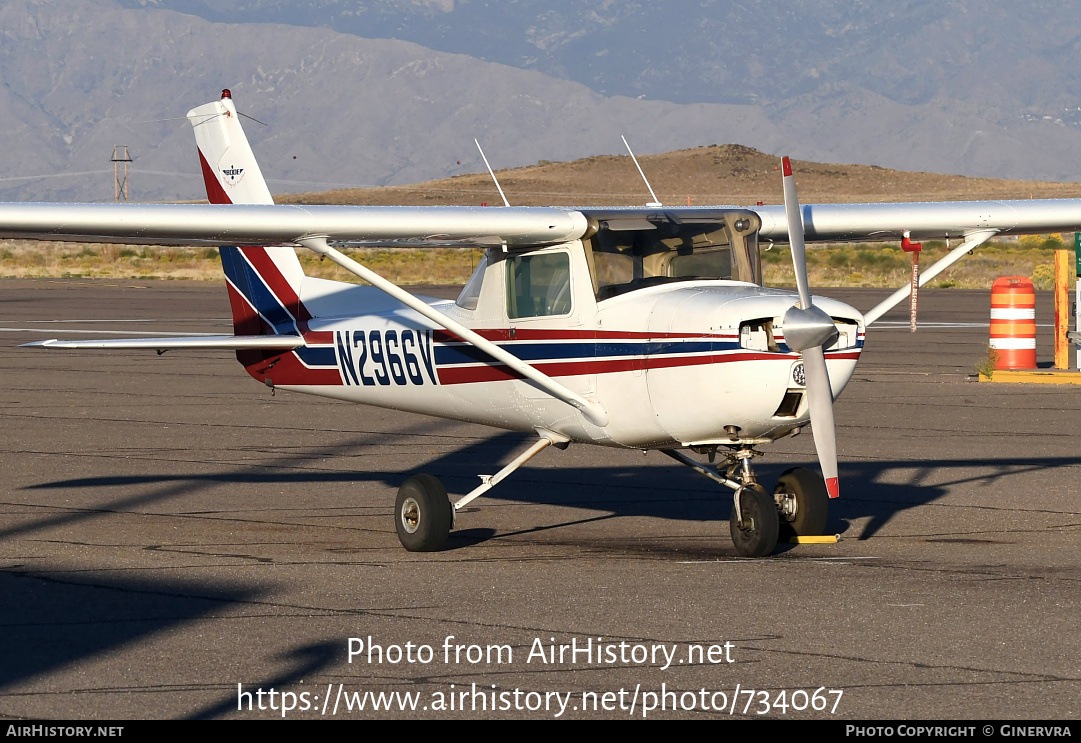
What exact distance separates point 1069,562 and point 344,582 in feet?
14.5

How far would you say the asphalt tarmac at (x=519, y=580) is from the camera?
19.7 feet

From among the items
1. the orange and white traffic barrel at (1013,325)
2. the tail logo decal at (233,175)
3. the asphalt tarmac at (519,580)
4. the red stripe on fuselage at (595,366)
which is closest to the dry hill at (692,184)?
the orange and white traffic barrel at (1013,325)

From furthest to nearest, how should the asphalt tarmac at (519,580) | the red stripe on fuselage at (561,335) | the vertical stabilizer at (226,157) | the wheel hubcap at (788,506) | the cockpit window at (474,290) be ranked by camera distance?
the vertical stabilizer at (226,157)
the cockpit window at (474,290)
the wheel hubcap at (788,506)
the red stripe on fuselage at (561,335)
the asphalt tarmac at (519,580)

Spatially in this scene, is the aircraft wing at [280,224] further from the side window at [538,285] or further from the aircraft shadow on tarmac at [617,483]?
the aircraft shadow on tarmac at [617,483]


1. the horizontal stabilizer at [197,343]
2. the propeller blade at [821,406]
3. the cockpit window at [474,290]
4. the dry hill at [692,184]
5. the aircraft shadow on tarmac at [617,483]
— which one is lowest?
the aircraft shadow on tarmac at [617,483]

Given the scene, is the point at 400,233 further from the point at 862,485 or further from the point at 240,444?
the point at 240,444

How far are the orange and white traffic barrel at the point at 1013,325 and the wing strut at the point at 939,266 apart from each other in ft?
32.0

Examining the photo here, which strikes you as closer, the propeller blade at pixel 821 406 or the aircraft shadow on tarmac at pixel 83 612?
the aircraft shadow on tarmac at pixel 83 612

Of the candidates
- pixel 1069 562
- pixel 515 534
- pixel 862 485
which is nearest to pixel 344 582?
pixel 515 534

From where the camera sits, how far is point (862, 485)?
12.1 meters

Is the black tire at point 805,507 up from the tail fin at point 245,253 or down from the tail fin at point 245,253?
down

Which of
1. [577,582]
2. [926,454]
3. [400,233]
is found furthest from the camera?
[926,454]

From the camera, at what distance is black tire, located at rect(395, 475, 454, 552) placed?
9.50 metres

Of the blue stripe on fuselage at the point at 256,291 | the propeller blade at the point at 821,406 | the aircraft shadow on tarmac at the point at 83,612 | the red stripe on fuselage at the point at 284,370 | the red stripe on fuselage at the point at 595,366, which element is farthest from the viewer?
the blue stripe on fuselage at the point at 256,291
